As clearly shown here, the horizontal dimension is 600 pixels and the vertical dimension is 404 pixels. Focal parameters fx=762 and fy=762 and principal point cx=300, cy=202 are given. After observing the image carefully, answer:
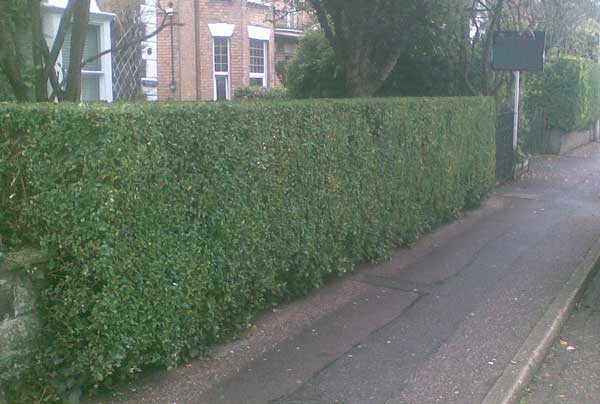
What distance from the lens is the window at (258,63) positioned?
73.7 feet

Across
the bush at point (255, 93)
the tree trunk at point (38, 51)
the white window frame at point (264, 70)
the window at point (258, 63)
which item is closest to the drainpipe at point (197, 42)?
the bush at point (255, 93)

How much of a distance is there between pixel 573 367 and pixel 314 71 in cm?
982

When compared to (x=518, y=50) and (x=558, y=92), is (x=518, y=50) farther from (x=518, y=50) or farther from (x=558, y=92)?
(x=558, y=92)

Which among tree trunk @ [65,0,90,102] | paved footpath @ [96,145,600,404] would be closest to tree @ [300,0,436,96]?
paved footpath @ [96,145,600,404]

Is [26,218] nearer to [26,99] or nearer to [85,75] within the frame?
[26,99]

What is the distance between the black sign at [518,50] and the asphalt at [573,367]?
920 centimetres

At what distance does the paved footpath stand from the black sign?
19.1ft

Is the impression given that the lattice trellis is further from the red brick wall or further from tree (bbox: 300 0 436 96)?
tree (bbox: 300 0 436 96)

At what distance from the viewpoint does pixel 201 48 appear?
2058 centimetres

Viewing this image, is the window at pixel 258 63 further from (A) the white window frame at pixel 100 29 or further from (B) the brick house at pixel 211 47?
(A) the white window frame at pixel 100 29

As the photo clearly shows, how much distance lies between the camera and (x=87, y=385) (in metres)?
5.13

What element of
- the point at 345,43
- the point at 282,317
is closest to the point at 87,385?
the point at 282,317

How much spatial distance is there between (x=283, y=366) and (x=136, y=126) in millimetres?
2190

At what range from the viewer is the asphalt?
19.0 ft
